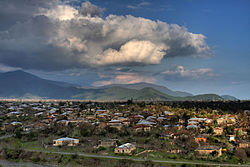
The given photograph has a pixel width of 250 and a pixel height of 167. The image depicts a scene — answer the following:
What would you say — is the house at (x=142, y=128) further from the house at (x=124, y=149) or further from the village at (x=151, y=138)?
the house at (x=124, y=149)

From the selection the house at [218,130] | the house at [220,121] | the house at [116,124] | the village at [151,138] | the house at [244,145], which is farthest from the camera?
the house at [116,124]

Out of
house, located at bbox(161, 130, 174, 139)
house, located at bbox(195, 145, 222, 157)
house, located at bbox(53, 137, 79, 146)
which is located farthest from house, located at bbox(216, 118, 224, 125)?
house, located at bbox(53, 137, 79, 146)

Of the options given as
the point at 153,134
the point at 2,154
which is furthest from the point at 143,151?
the point at 2,154

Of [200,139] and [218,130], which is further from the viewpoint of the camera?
[218,130]

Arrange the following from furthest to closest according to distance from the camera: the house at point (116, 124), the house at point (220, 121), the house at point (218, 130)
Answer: the house at point (116, 124)
the house at point (220, 121)
the house at point (218, 130)

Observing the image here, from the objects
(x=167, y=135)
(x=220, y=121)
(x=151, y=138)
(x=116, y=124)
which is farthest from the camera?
(x=116, y=124)

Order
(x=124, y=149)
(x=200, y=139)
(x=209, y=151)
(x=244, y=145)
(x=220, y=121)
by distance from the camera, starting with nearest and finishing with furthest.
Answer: (x=209, y=151), (x=124, y=149), (x=244, y=145), (x=200, y=139), (x=220, y=121)

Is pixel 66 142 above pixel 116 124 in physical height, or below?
below

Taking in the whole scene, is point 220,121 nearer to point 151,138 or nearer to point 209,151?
point 151,138

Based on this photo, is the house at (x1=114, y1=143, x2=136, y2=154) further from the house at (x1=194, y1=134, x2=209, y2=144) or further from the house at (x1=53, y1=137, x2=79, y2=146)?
the house at (x1=194, y1=134, x2=209, y2=144)

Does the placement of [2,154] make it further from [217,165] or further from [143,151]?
[217,165]

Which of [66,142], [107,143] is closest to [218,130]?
[107,143]

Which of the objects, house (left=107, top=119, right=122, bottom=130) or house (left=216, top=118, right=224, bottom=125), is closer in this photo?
house (left=216, top=118, right=224, bottom=125)

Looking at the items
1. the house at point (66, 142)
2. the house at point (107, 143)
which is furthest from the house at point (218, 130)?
the house at point (66, 142)
